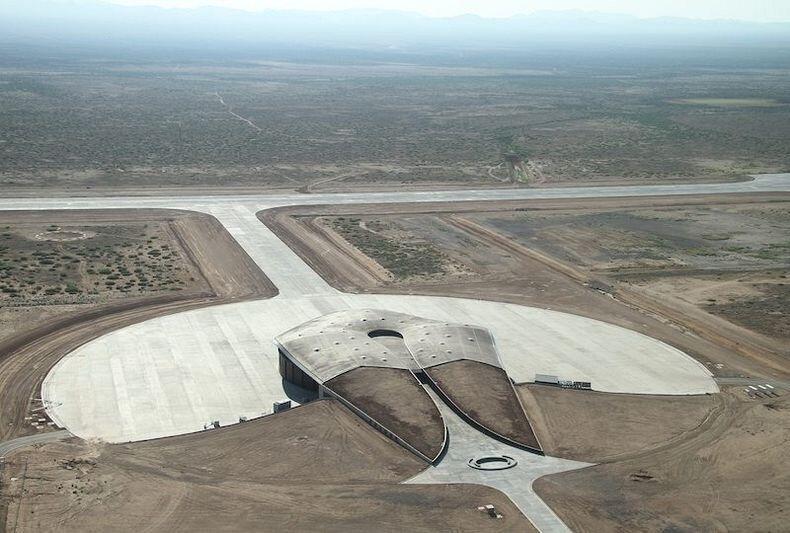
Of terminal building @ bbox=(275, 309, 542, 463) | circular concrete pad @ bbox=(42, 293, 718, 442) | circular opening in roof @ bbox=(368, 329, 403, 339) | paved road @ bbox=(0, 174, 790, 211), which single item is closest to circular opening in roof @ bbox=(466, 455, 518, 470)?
terminal building @ bbox=(275, 309, 542, 463)

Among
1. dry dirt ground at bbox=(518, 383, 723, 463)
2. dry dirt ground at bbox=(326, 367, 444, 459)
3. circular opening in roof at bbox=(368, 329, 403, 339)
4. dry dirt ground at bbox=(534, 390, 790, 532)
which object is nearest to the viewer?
dry dirt ground at bbox=(534, 390, 790, 532)

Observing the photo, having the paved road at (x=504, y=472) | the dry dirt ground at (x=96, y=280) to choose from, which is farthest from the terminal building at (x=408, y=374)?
the dry dirt ground at (x=96, y=280)

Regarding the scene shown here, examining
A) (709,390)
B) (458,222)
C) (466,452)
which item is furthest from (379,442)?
(458,222)

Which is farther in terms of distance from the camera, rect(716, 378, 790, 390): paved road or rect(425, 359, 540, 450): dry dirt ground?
rect(716, 378, 790, 390): paved road

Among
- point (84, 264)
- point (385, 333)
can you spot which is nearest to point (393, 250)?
point (385, 333)

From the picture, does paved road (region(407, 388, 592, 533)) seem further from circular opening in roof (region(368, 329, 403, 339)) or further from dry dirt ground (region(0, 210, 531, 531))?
circular opening in roof (region(368, 329, 403, 339))

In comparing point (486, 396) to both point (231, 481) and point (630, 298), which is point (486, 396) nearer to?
point (231, 481)
